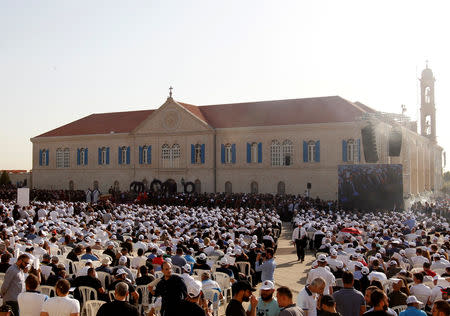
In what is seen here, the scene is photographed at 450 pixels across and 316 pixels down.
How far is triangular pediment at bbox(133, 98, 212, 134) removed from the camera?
4731cm

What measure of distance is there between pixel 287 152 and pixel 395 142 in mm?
10299

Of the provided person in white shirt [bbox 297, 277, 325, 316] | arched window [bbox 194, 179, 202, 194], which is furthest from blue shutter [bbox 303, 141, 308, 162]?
person in white shirt [bbox 297, 277, 325, 316]

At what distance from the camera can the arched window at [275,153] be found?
44.1 meters

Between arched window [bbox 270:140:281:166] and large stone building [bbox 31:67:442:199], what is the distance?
94 mm

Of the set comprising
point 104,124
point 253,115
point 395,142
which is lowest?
point 395,142

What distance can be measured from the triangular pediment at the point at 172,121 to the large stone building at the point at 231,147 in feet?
0.33

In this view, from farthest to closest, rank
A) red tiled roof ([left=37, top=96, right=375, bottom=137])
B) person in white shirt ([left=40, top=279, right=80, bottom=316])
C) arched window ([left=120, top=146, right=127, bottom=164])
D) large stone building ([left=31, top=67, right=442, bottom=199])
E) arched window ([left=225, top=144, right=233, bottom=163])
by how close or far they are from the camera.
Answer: arched window ([left=120, top=146, right=127, bottom=164]) < arched window ([left=225, top=144, right=233, bottom=163]) < red tiled roof ([left=37, top=96, right=375, bottom=137]) < large stone building ([left=31, top=67, right=442, bottom=199]) < person in white shirt ([left=40, top=279, right=80, bottom=316])

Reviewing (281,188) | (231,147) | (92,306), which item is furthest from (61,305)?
(231,147)

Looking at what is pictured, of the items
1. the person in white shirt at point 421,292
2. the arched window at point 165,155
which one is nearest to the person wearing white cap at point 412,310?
the person in white shirt at point 421,292

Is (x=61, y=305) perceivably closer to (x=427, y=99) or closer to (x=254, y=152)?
(x=254, y=152)

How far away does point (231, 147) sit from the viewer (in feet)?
152

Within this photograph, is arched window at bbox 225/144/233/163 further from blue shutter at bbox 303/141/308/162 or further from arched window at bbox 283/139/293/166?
blue shutter at bbox 303/141/308/162

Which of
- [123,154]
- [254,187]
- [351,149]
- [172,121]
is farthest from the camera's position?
[123,154]

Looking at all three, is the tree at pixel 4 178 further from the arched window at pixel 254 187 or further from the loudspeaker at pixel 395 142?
the loudspeaker at pixel 395 142
